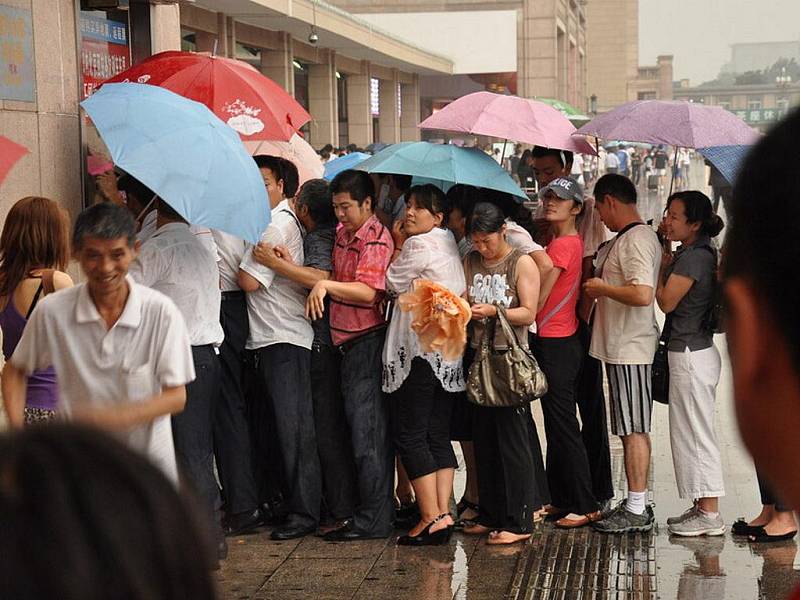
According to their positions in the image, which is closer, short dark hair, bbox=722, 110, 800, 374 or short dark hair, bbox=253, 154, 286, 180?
short dark hair, bbox=722, 110, 800, 374

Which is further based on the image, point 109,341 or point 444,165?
point 444,165

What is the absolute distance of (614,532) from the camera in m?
6.71

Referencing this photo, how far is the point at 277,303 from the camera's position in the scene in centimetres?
662

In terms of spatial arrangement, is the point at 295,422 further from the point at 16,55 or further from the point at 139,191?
the point at 16,55

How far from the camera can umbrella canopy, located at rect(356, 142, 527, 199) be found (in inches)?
271

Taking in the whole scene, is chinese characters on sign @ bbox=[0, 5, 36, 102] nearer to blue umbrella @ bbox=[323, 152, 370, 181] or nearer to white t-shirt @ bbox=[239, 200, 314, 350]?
white t-shirt @ bbox=[239, 200, 314, 350]

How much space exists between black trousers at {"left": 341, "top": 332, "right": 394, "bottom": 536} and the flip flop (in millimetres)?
1930

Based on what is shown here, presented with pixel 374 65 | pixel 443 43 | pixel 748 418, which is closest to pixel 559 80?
pixel 443 43

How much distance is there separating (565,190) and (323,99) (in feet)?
85.5

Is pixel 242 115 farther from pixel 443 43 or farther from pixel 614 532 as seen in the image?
pixel 443 43

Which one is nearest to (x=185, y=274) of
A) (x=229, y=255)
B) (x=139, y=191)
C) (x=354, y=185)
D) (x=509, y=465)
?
(x=139, y=191)

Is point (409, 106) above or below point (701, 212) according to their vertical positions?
above

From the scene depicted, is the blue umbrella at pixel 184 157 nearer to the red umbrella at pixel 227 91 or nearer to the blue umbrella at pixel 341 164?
the red umbrella at pixel 227 91

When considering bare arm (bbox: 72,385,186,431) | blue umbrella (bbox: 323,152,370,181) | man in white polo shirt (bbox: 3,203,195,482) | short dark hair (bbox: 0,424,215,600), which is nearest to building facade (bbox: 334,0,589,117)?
blue umbrella (bbox: 323,152,370,181)
